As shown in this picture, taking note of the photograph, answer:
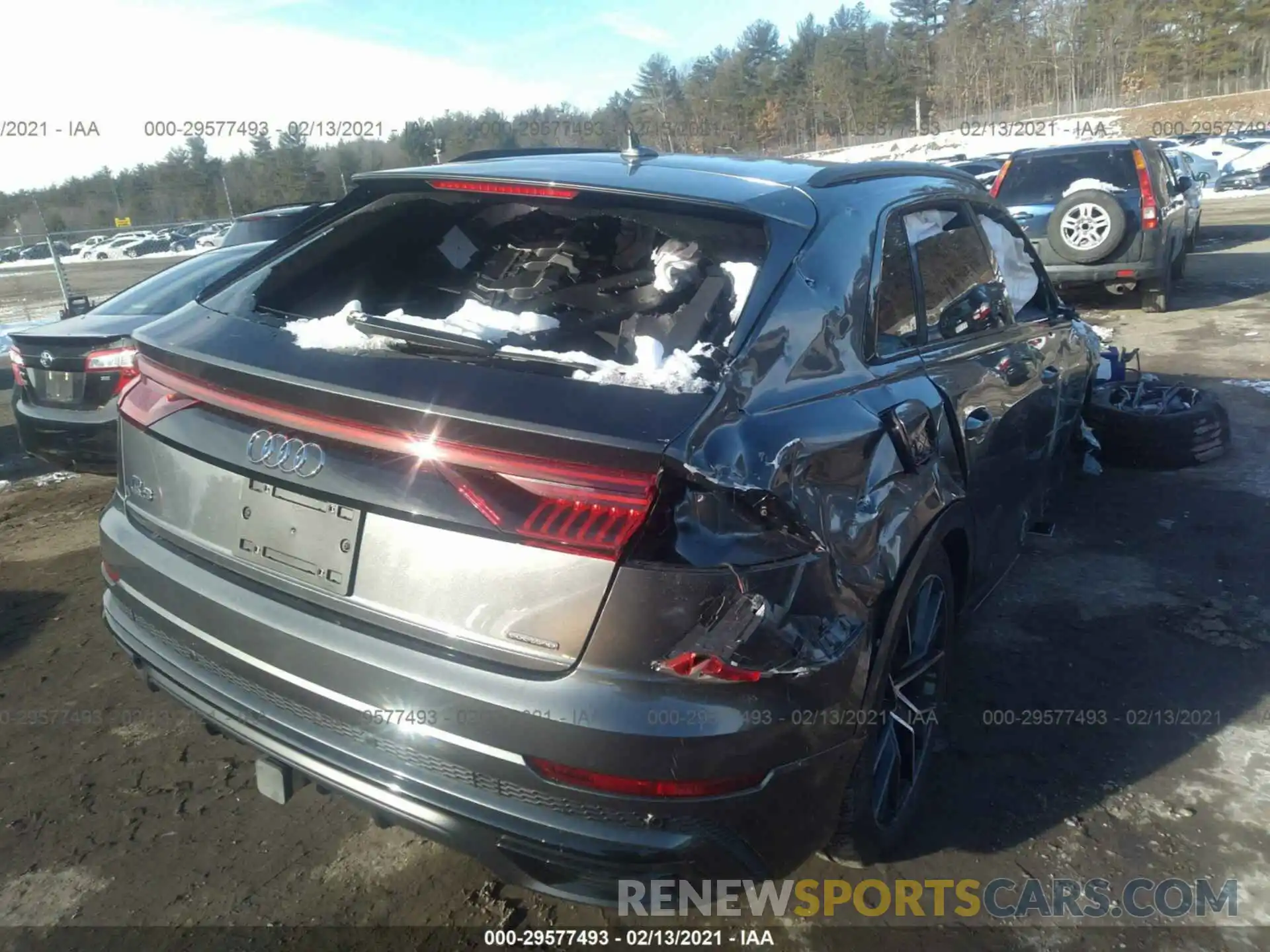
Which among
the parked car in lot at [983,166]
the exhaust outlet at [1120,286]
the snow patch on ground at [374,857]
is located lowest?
the snow patch on ground at [374,857]

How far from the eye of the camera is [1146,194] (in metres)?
10.1

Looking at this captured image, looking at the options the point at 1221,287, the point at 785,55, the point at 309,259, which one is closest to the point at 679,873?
the point at 309,259

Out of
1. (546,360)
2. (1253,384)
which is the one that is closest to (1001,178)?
(1253,384)

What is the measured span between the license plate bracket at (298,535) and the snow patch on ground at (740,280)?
0.98m

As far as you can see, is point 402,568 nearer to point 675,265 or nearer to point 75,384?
point 675,265

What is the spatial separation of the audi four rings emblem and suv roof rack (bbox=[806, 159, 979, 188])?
60.7 inches

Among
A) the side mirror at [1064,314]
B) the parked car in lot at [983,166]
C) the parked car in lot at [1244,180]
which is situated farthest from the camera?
the parked car in lot at [1244,180]

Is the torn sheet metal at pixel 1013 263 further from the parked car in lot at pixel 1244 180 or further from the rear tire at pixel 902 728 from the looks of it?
the parked car in lot at pixel 1244 180

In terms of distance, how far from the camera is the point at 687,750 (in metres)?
1.87

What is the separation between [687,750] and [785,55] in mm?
59044
